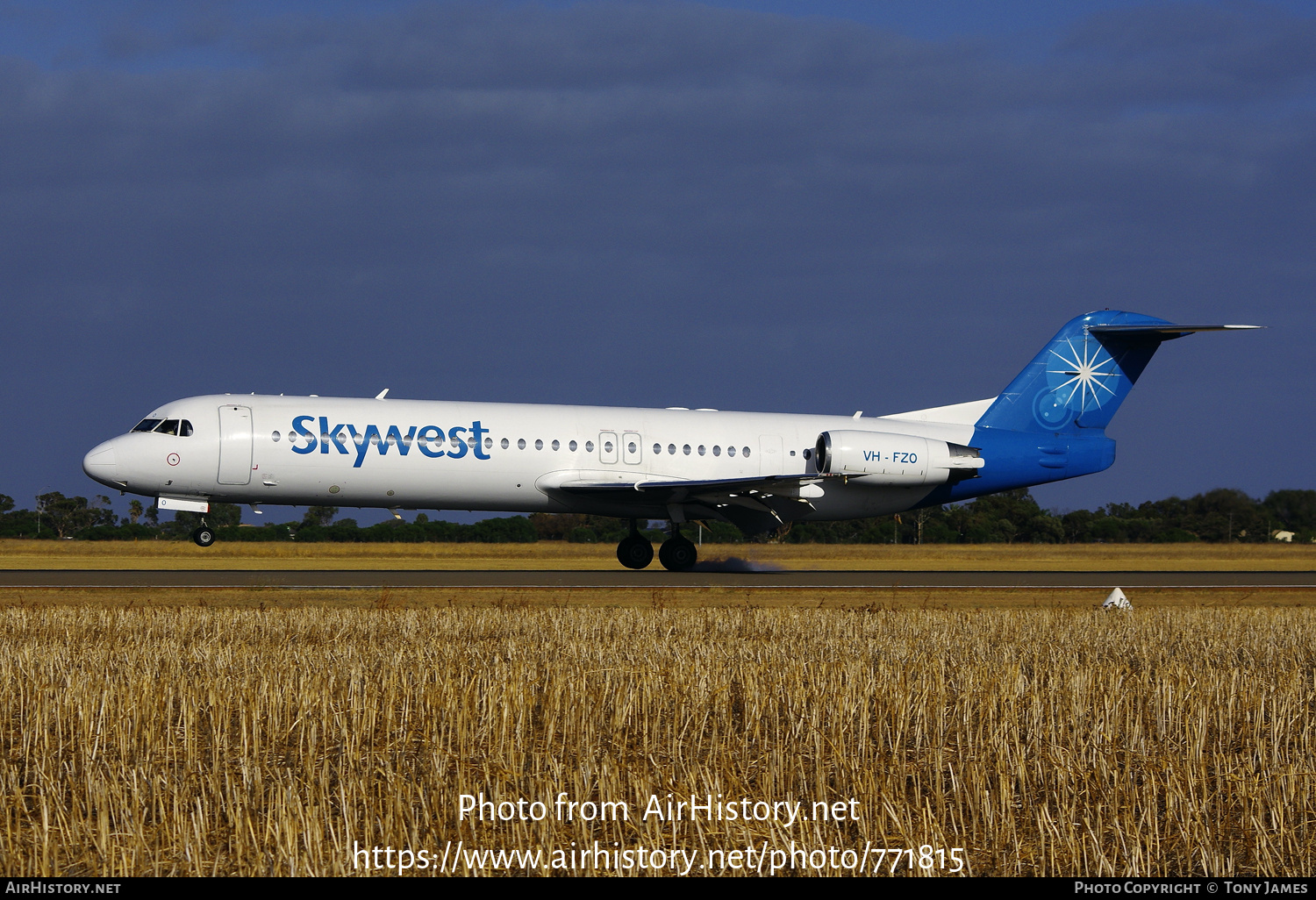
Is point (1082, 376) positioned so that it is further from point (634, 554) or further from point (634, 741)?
point (634, 741)

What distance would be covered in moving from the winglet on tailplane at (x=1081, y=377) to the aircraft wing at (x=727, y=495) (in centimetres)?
674

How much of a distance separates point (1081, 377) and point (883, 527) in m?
31.7

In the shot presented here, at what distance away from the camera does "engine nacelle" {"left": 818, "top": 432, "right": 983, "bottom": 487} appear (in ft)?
107

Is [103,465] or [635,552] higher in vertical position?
[103,465]

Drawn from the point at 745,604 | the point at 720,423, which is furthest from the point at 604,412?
the point at 745,604

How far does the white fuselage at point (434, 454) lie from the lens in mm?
29672

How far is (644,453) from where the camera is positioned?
106 ft

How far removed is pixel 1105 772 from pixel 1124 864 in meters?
1.95

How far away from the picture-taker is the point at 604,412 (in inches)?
1283

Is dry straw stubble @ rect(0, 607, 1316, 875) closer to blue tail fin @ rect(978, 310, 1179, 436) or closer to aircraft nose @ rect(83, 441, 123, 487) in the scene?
aircraft nose @ rect(83, 441, 123, 487)

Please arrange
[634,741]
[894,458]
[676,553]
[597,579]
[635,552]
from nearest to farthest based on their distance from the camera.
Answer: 1. [634,741]
2. [597,579]
3. [676,553]
4. [894,458]
5. [635,552]

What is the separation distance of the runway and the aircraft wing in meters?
1.48

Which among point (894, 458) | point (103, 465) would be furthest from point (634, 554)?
point (103, 465)
